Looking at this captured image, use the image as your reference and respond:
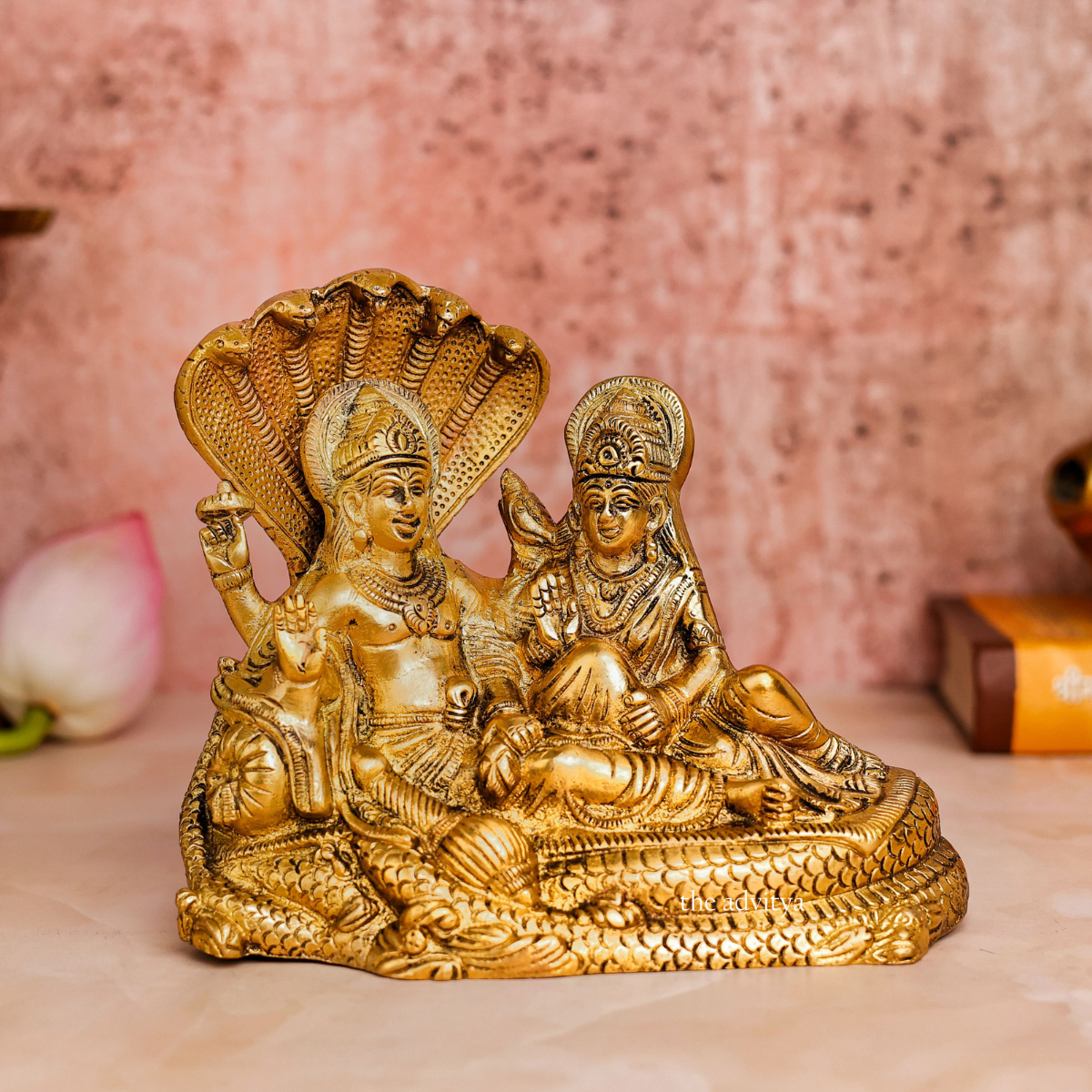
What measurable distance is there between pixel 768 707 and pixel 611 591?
0.89 ft

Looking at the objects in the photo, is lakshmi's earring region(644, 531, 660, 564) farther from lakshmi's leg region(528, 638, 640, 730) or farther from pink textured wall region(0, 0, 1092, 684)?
pink textured wall region(0, 0, 1092, 684)

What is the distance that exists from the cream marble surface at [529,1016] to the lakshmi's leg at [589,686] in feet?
1.07

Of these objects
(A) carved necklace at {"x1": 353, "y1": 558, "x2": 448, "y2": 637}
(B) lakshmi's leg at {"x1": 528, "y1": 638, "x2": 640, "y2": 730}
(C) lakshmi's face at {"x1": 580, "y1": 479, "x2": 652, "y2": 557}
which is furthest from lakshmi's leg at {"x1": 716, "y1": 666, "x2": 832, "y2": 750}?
(A) carved necklace at {"x1": 353, "y1": 558, "x2": 448, "y2": 637}

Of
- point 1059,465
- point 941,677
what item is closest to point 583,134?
point 1059,465

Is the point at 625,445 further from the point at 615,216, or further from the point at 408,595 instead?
the point at 615,216

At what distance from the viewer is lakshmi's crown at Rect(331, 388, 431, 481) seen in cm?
174

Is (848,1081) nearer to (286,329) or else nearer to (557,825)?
(557,825)

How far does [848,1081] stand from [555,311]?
187cm

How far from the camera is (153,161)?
113 inches

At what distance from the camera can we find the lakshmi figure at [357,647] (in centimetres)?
167

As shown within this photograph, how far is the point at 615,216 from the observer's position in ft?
9.37

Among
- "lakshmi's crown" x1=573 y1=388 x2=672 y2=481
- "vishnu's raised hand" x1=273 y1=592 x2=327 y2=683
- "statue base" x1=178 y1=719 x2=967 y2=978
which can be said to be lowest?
"statue base" x1=178 y1=719 x2=967 y2=978

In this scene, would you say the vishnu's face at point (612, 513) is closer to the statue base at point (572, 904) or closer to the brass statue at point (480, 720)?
the brass statue at point (480, 720)

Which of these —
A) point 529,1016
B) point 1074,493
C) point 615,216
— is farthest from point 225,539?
point 1074,493
